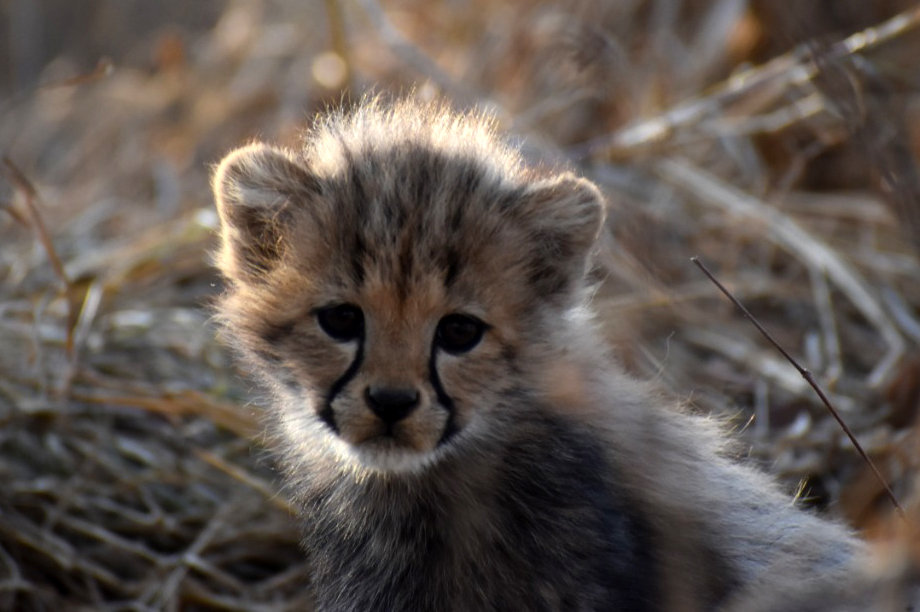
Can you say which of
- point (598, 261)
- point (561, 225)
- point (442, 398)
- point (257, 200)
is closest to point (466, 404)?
point (442, 398)

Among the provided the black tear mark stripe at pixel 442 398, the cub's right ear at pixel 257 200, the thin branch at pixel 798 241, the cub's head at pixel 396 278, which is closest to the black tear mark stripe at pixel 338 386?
the cub's head at pixel 396 278

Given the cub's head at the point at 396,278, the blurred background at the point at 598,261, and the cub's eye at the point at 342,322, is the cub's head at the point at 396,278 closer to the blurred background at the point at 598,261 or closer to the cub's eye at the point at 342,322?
the cub's eye at the point at 342,322

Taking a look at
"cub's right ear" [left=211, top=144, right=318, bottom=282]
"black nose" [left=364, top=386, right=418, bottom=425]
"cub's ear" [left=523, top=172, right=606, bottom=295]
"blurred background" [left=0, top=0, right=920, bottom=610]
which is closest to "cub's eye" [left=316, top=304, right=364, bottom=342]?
"black nose" [left=364, top=386, right=418, bottom=425]

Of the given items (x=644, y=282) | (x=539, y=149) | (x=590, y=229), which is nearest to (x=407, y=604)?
(x=590, y=229)

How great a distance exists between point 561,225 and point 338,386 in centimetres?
69

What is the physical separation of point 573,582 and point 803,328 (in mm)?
2669

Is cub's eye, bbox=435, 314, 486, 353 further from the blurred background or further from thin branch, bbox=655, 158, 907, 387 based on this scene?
thin branch, bbox=655, 158, 907, 387

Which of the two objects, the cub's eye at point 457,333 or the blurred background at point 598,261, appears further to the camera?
the blurred background at point 598,261

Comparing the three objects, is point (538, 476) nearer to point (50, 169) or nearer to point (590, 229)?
point (590, 229)

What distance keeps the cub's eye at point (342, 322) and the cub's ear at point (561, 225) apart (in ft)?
1.54

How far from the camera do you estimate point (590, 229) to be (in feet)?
9.73

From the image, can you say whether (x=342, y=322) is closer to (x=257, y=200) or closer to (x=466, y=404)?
(x=466, y=404)

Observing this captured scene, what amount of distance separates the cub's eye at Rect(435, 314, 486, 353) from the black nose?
156mm

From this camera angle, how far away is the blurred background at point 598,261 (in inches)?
152
